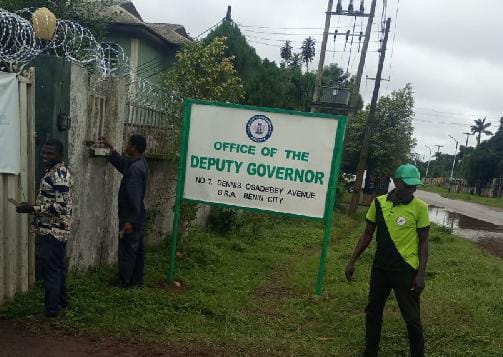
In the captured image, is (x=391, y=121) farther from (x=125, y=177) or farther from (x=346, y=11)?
(x=125, y=177)

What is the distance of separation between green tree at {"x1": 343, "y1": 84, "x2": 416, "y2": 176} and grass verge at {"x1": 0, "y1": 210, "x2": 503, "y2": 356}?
14.7 m

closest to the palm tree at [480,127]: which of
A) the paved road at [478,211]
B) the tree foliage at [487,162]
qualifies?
the tree foliage at [487,162]

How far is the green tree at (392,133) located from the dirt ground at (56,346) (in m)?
20.1

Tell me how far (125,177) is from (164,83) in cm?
269

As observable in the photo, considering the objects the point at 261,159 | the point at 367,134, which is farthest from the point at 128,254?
→ the point at 367,134

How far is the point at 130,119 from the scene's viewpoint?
7.06 meters

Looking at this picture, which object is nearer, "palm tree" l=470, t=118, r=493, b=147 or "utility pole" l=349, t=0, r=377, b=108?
A: "utility pole" l=349, t=0, r=377, b=108

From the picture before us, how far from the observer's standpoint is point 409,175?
4.35 meters

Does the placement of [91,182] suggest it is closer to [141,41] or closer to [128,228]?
[128,228]

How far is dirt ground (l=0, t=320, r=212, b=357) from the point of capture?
402 centimetres

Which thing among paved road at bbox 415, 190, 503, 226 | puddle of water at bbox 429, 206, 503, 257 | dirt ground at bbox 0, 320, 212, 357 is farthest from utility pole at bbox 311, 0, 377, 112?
dirt ground at bbox 0, 320, 212, 357

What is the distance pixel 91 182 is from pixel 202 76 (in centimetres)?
270

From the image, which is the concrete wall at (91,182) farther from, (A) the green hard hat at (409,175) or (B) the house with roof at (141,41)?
(B) the house with roof at (141,41)

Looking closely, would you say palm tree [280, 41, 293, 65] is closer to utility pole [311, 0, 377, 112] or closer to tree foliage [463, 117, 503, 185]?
tree foliage [463, 117, 503, 185]
